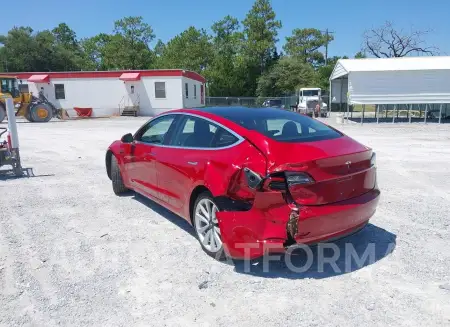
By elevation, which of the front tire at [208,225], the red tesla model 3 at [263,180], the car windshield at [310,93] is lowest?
the front tire at [208,225]

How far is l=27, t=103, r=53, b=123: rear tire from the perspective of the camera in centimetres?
2423

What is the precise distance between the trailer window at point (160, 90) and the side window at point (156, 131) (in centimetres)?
2616

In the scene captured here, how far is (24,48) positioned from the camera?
51.1 metres

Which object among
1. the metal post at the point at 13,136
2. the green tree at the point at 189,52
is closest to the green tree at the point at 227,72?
the green tree at the point at 189,52

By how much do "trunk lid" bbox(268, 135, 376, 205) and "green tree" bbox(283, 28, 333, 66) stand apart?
60794 mm

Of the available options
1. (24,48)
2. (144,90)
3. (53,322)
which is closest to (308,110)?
(144,90)

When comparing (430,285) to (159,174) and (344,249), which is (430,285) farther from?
(159,174)

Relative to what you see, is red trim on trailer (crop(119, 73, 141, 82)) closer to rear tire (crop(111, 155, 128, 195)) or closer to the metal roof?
the metal roof

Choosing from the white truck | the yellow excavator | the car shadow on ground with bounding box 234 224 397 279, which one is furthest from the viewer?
the white truck

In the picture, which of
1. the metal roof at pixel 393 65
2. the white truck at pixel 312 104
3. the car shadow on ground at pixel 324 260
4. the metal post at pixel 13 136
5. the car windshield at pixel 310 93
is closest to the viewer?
the car shadow on ground at pixel 324 260

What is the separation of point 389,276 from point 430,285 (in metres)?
0.33

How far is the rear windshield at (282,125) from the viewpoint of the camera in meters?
3.74

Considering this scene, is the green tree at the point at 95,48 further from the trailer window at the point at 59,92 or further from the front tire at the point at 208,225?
the front tire at the point at 208,225

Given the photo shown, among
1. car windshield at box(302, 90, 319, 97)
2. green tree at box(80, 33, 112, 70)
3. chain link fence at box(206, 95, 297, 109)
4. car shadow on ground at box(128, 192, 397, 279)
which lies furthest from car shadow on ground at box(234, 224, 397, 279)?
green tree at box(80, 33, 112, 70)
